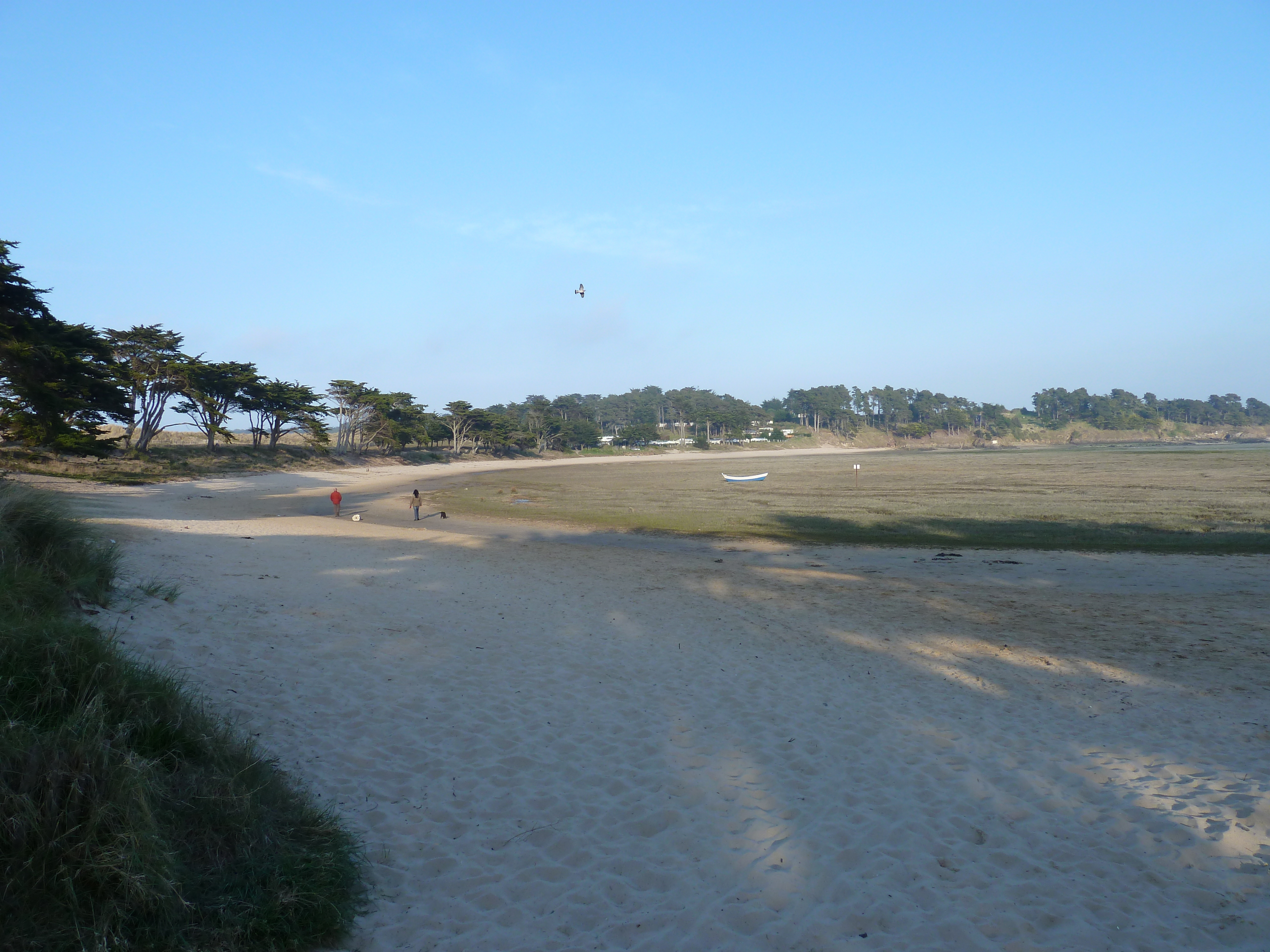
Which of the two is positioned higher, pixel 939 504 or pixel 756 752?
pixel 939 504

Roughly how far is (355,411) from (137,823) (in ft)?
234

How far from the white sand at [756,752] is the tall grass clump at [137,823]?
0.43 meters

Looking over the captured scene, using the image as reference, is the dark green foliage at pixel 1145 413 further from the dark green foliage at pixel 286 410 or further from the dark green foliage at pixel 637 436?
the dark green foliage at pixel 286 410

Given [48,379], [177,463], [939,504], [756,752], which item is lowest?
[756,752]

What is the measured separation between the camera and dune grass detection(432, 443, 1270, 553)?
1923cm

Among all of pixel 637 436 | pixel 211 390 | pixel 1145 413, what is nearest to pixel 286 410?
pixel 211 390

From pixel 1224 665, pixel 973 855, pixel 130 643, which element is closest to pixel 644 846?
pixel 973 855

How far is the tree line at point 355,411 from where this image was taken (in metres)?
20.0

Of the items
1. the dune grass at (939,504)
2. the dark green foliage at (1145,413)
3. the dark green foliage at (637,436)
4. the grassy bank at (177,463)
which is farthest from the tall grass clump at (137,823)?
the dark green foliage at (1145,413)

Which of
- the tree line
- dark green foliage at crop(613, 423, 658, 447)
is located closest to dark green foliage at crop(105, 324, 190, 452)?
the tree line

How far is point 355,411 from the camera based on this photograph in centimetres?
6881

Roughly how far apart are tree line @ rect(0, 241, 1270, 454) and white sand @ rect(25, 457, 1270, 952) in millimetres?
11974

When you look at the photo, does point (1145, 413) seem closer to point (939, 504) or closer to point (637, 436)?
point (637, 436)

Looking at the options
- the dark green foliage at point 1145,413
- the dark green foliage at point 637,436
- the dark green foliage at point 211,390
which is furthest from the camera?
the dark green foliage at point 1145,413
